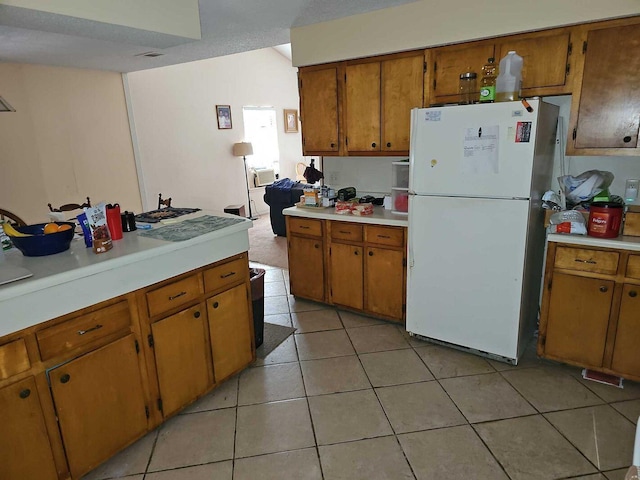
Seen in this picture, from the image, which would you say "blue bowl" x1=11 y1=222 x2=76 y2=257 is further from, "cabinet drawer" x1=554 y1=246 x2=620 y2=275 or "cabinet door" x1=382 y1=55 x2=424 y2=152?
"cabinet drawer" x1=554 y1=246 x2=620 y2=275

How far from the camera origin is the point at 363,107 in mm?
3086

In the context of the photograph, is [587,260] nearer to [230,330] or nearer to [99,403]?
[230,330]

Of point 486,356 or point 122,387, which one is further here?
point 486,356

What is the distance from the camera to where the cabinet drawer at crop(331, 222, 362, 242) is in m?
3.04

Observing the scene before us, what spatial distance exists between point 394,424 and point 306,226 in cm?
174

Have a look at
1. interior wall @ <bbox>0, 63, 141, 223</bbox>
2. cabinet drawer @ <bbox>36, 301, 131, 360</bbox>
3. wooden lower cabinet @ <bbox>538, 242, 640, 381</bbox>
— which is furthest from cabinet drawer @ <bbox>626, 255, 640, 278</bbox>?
interior wall @ <bbox>0, 63, 141, 223</bbox>

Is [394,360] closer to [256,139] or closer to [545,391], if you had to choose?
[545,391]

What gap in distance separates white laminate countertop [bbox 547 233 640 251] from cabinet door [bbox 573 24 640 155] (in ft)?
1.70

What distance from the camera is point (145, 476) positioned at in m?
1.77

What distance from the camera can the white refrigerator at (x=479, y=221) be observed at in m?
2.20

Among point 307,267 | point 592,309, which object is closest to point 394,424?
point 592,309

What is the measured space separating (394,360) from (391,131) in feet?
5.45

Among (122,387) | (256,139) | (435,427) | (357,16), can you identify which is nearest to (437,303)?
(435,427)

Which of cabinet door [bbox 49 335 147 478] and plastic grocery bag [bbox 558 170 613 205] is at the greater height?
plastic grocery bag [bbox 558 170 613 205]
